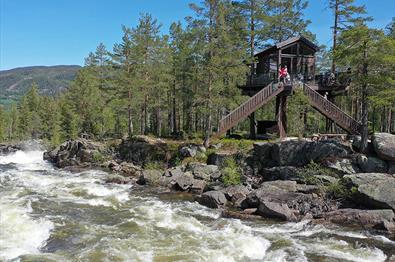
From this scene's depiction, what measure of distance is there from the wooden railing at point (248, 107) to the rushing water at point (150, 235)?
8.95 m

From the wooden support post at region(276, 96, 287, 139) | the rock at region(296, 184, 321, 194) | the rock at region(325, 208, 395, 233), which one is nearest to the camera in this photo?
the rock at region(325, 208, 395, 233)

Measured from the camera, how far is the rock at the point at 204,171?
23.0 m

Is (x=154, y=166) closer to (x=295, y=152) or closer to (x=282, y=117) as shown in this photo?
(x=295, y=152)

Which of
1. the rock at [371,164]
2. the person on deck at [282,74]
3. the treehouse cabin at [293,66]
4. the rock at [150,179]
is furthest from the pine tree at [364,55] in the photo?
the rock at [150,179]

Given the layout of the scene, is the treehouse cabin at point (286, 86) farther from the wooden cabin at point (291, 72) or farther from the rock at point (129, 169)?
the rock at point (129, 169)

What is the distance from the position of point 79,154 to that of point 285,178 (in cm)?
1983

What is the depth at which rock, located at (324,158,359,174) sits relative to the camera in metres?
20.3

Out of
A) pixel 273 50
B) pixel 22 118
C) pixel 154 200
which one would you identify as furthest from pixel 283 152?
pixel 22 118

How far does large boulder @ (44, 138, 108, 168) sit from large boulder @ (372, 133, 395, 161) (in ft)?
72.2

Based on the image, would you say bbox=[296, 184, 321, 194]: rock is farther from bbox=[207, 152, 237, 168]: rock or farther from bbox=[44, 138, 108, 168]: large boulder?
bbox=[44, 138, 108, 168]: large boulder

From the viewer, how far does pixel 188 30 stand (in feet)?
89.7

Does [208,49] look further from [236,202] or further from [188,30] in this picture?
[236,202]

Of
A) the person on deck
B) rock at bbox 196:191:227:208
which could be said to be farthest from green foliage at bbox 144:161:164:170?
the person on deck

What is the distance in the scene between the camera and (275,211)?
15.9 m
